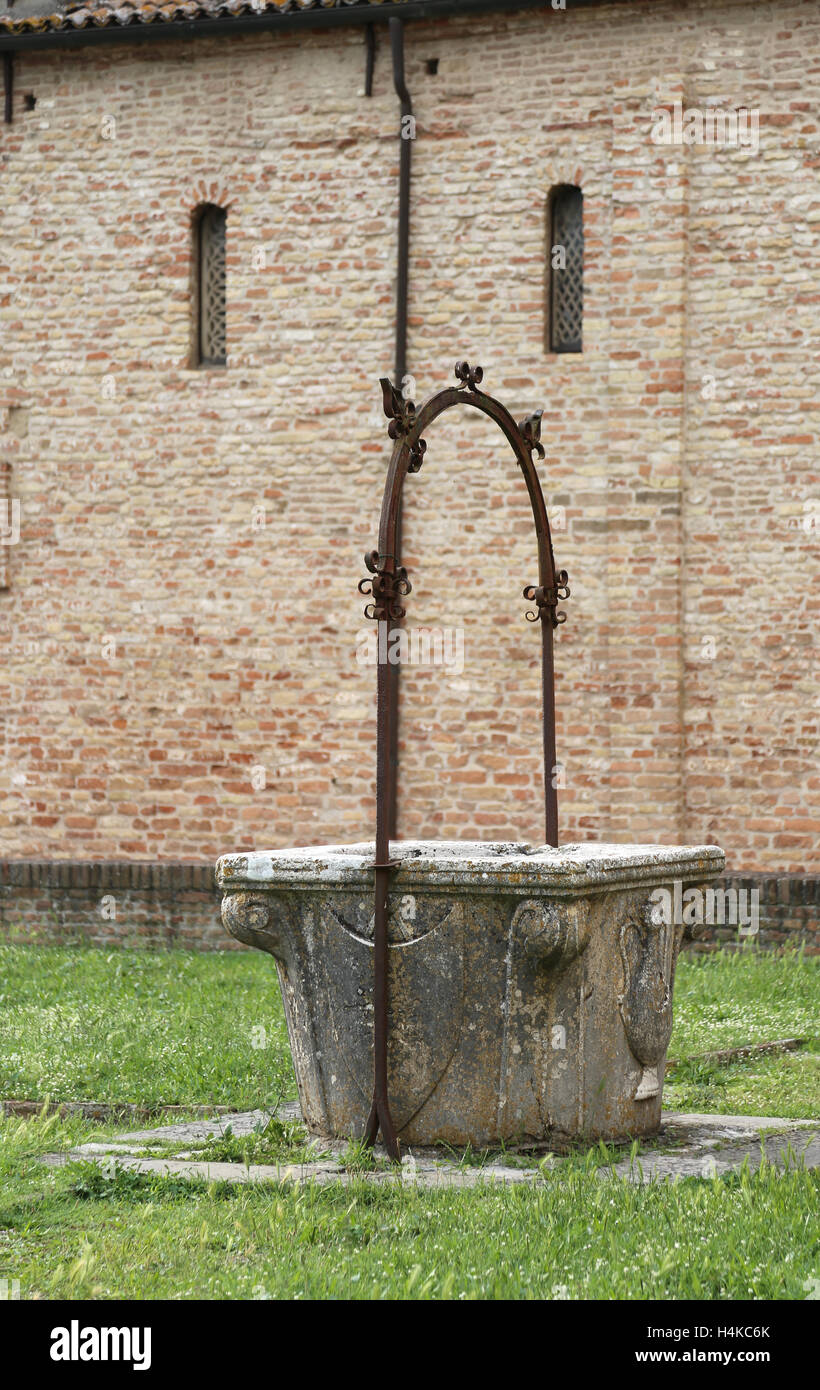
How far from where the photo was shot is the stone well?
538 cm

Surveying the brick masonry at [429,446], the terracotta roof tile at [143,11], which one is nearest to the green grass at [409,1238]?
the brick masonry at [429,446]

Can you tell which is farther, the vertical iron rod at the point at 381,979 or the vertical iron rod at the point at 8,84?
the vertical iron rod at the point at 8,84

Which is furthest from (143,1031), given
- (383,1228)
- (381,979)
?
(383,1228)

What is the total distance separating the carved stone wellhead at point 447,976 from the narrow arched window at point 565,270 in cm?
722

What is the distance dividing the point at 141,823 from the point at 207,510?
251cm

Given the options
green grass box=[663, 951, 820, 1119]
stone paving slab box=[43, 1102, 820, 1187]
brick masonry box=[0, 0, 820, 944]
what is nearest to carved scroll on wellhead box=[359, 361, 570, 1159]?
stone paving slab box=[43, 1102, 820, 1187]

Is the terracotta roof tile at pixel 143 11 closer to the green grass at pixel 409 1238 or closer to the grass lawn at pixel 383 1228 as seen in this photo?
the grass lawn at pixel 383 1228

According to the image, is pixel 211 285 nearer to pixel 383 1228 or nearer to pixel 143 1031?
pixel 143 1031

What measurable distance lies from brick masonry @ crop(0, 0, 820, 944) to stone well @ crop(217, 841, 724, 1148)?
238 inches

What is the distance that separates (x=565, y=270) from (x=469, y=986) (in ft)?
27.7

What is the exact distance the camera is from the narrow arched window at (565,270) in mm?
12734

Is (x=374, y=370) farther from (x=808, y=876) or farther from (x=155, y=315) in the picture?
(x=808, y=876)
